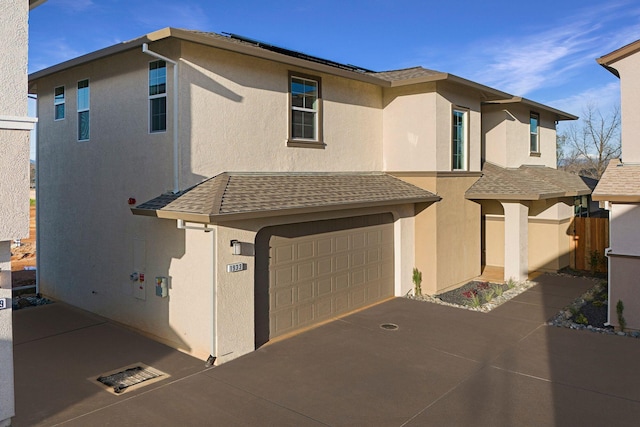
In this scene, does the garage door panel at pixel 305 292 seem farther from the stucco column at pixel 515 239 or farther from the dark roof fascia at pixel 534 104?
the dark roof fascia at pixel 534 104

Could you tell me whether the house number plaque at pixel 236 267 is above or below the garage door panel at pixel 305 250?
below

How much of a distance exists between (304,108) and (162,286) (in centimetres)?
515

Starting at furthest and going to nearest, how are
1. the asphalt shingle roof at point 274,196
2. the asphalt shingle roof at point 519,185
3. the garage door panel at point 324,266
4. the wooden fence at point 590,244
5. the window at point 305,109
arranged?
the wooden fence at point 590,244, the asphalt shingle roof at point 519,185, the window at point 305,109, the garage door panel at point 324,266, the asphalt shingle roof at point 274,196

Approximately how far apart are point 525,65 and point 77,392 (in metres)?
26.8

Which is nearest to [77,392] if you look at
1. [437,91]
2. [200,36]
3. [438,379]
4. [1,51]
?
[1,51]

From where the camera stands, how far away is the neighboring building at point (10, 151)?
18.9 ft

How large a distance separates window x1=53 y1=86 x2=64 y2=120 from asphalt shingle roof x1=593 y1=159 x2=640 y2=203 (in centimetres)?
1263

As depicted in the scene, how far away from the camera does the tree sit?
34906mm

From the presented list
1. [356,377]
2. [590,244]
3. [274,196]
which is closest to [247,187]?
[274,196]

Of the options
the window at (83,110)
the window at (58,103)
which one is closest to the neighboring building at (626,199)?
the window at (83,110)

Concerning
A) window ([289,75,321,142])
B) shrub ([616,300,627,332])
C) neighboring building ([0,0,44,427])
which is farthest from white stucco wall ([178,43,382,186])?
shrub ([616,300,627,332])

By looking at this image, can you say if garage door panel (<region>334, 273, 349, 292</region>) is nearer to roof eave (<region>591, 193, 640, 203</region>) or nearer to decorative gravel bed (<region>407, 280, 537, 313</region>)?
decorative gravel bed (<region>407, 280, 537, 313</region>)

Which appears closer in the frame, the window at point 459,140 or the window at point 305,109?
the window at point 305,109

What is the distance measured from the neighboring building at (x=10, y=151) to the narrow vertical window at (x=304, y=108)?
6.06m
